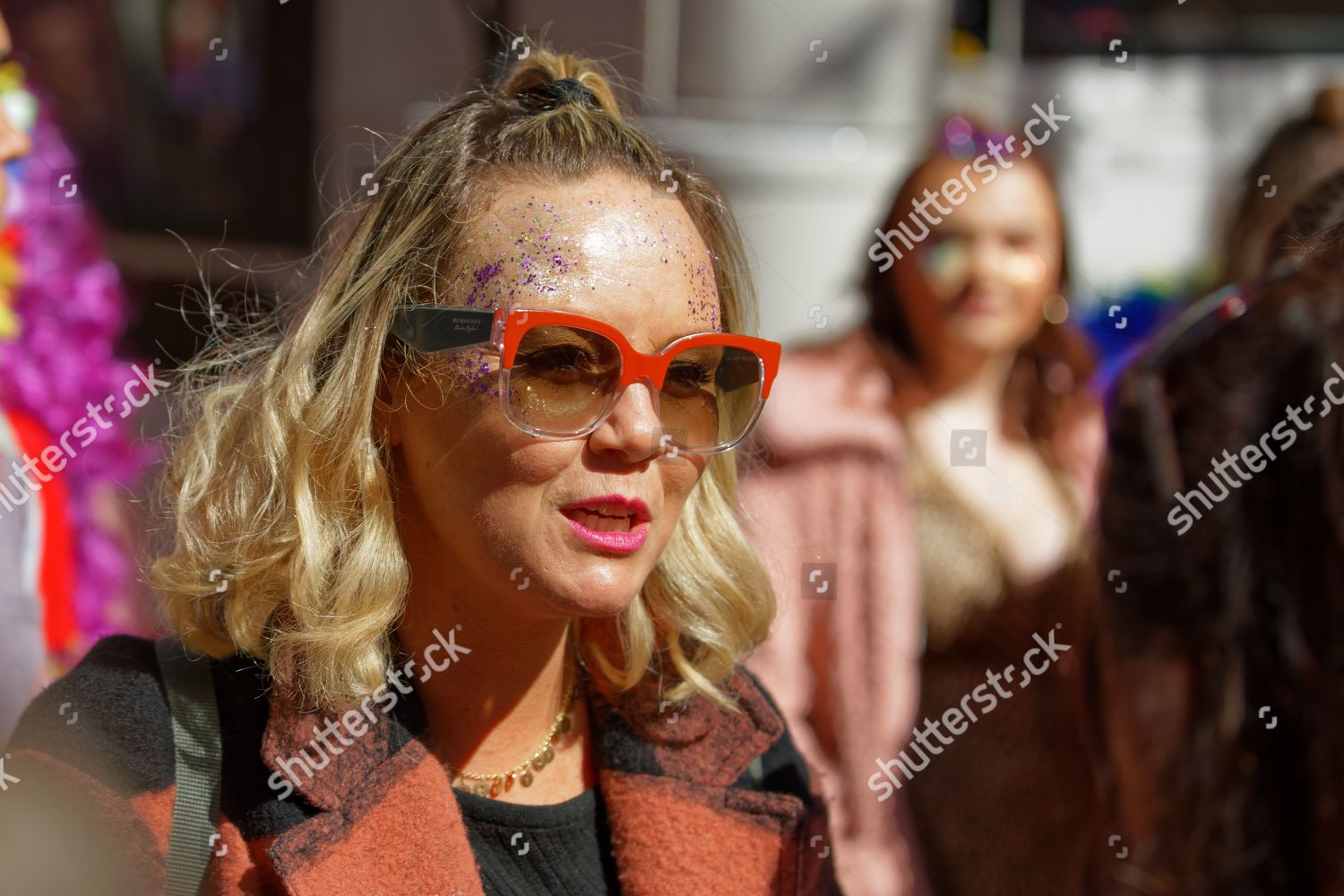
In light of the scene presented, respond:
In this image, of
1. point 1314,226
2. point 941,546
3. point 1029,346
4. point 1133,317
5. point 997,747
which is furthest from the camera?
point 1133,317

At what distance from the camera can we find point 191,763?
1.40 m

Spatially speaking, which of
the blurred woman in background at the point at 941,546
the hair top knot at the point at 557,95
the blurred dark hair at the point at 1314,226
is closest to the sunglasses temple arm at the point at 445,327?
the hair top knot at the point at 557,95

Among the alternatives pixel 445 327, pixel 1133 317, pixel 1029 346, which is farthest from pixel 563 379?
pixel 1133 317

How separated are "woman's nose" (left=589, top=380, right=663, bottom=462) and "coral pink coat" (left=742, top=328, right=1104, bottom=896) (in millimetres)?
1257

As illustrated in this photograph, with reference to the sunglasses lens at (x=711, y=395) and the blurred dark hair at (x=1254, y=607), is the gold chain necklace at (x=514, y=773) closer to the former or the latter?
the sunglasses lens at (x=711, y=395)

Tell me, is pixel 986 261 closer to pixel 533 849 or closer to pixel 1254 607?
pixel 1254 607

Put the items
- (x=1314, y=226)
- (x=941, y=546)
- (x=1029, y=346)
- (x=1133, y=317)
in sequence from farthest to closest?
(x=1133, y=317) → (x=1029, y=346) → (x=941, y=546) → (x=1314, y=226)

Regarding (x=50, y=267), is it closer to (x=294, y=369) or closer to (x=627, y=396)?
(x=294, y=369)

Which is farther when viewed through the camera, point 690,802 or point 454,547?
point 690,802

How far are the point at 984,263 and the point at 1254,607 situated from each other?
1804mm

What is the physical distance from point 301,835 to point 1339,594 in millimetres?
1219

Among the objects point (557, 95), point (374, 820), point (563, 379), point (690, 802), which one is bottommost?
point (690, 802)

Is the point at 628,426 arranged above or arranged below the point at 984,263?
above

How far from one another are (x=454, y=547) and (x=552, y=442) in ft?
0.68
